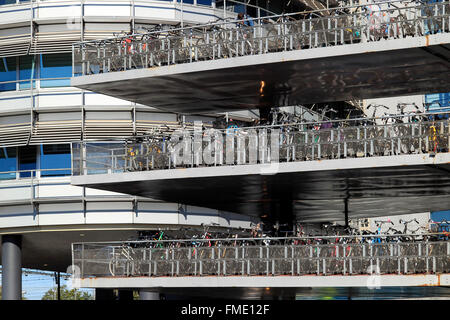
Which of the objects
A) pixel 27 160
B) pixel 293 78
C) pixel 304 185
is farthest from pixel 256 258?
pixel 27 160

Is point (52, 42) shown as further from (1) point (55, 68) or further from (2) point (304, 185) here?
(2) point (304, 185)

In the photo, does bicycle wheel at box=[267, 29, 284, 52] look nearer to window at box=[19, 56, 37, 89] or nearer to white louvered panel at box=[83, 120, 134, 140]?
white louvered panel at box=[83, 120, 134, 140]

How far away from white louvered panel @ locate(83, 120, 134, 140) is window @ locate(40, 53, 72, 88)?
1795 mm

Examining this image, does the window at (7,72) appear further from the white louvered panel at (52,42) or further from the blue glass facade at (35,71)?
the white louvered panel at (52,42)

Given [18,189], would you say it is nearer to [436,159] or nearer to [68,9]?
[68,9]

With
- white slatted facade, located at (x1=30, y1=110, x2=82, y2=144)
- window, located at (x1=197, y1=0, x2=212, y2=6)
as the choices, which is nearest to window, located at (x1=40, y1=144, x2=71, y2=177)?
white slatted facade, located at (x1=30, y1=110, x2=82, y2=144)

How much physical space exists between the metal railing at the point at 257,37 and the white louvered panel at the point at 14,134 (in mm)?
8981

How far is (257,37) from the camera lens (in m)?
25.9

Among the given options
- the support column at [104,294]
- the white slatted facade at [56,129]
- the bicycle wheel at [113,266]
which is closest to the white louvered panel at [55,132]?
the white slatted facade at [56,129]

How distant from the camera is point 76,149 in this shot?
27609 mm

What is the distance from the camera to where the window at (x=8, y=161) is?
36750mm

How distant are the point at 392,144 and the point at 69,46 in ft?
51.2

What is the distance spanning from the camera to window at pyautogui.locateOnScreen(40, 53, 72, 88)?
120ft
